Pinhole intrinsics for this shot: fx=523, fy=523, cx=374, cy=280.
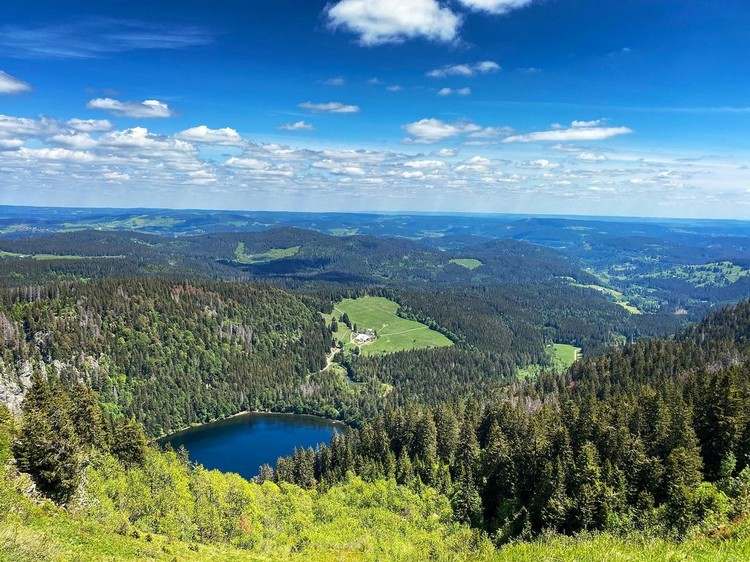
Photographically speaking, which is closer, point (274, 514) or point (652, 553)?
point (652, 553)

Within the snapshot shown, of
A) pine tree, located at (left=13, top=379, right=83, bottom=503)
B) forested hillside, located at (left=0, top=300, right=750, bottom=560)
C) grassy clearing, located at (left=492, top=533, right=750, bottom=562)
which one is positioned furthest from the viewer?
pine tree, located at (left=13, top=379, right=83, bottom=503)

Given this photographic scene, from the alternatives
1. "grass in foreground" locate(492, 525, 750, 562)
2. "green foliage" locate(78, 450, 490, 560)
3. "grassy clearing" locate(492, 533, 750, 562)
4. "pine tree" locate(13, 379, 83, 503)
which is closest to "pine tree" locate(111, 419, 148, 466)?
"green foliage" locate(78, 450, 490, 560)

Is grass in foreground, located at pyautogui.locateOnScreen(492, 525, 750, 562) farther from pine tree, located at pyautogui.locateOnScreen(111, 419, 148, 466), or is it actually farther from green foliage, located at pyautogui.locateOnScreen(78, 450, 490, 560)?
pine tree, located at pyautogui.locateOnScreen(111, 419, 148, 466)

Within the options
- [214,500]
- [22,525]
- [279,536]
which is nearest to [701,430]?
[279,536]

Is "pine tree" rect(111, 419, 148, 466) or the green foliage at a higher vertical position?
"pine tree" rect(111, 419, 148, 466)

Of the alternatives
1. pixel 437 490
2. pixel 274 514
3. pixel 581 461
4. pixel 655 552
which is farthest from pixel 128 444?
pixel 655 552

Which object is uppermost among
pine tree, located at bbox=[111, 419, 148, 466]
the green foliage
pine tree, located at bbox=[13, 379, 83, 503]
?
pine tree, located at bbox=[13, 379, 83, 503]

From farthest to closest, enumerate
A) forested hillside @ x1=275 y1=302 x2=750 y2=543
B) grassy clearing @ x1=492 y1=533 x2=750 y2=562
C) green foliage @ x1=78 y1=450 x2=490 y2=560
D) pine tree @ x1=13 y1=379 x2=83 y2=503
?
green foliage @ x1=78 y1=450 x2=490 y2=560
forested hillside @ x1=275 y1=302 x2=750 y2=543
pine tree @ x1=13 y1=379 x2=83 y2=503
grassy clearing @ x1=492 y1=533 x2=750 y2=562

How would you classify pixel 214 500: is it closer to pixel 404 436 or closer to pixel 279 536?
pixel 279 536

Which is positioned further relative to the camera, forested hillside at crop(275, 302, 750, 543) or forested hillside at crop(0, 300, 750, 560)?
forested hillside at crop(275, 302, 750, 543)

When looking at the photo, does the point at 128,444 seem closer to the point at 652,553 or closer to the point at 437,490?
the point at 437,490

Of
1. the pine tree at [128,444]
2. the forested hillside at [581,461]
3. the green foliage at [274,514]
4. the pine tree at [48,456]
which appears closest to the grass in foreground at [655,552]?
the forested hillside at [581,461]
